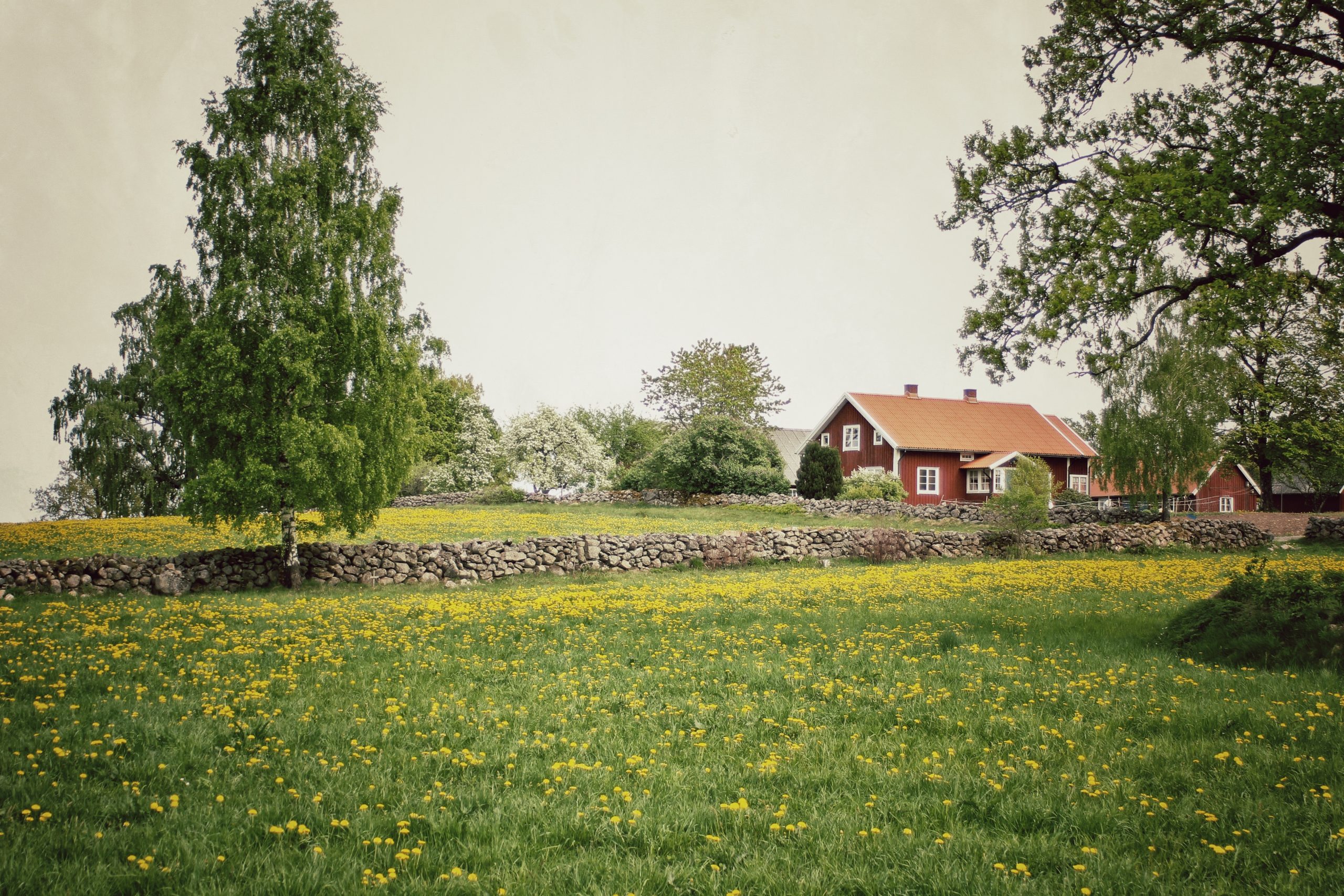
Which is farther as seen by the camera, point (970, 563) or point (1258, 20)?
point (970, 563)

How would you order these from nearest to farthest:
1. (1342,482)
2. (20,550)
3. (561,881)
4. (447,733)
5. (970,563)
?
(561,881)
(447,733)
(20,550)
(970,563)
(1342,482)

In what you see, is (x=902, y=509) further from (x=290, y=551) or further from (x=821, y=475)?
(x=290, y=551)

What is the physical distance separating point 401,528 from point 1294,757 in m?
27.8

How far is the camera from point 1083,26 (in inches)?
547

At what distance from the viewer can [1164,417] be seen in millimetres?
34375

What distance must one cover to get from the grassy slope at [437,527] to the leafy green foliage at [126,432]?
25.4ft

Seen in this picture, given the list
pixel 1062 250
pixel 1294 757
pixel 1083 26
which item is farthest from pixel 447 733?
pixel 1083 26

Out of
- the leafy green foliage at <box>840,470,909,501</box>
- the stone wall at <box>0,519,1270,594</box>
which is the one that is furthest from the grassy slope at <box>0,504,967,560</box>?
the leafy green foliage at <box>840,470,909,501</box>

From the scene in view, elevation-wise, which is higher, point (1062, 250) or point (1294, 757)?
point (1062, 250)

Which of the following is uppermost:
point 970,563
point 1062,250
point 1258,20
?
point 1258,20

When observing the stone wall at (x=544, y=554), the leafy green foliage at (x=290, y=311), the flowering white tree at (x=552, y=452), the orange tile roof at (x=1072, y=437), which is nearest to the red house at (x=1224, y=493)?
the orange tile roof at (x=1072, y=437)

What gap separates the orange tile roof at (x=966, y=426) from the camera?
46.3 m

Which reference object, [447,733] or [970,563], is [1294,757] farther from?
[970,563]

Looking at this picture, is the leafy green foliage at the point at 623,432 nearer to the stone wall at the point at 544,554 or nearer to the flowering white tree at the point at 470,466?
the flowering white tree at the point at 470,466
